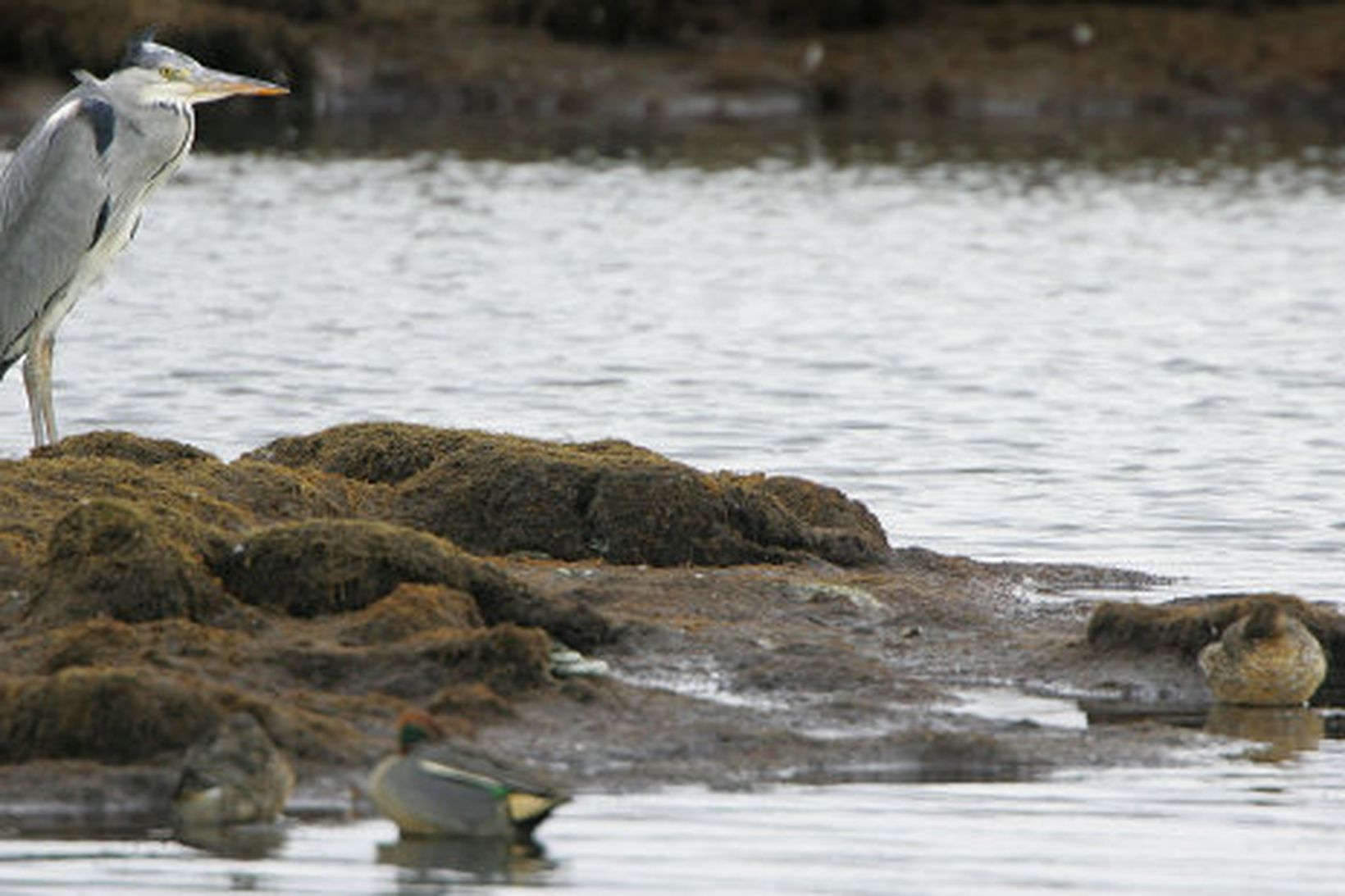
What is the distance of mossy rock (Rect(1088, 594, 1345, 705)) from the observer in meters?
11.3

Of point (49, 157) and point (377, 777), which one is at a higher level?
point (49, 157)

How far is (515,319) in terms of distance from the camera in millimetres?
26906

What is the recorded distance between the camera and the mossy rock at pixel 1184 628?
1132cm

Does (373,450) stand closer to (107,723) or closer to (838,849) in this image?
(107,723)

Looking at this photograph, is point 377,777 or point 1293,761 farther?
point 1293,761

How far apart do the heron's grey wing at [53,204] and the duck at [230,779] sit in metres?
6.03

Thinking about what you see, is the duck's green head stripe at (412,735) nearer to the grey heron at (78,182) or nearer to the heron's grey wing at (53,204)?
the grey heron at (78,182)

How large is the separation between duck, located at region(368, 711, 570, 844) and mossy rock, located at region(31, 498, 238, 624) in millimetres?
2040

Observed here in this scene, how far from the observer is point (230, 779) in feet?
28.5

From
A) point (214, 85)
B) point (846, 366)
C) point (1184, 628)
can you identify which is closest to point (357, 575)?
point (1184, 628)

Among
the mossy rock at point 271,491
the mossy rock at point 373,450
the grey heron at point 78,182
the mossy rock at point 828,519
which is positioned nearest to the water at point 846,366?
the mossy rock at point 828,519

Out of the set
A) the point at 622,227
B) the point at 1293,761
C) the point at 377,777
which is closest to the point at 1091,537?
the point at 1293,761

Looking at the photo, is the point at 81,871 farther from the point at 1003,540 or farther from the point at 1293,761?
the point at 1003,540

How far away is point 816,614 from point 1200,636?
1.52m
